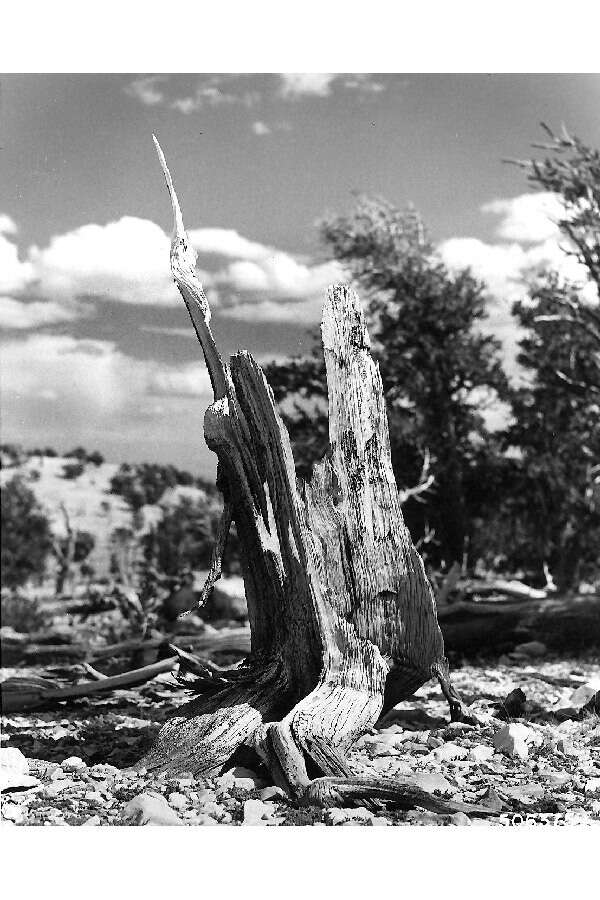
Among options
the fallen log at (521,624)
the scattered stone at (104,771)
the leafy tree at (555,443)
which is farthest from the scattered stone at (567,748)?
the leafy tree at (555,443)

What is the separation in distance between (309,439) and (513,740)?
10096 millimetres

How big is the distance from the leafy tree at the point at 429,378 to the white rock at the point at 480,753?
994cm

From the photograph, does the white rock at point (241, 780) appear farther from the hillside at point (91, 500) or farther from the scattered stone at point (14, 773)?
the hillside at point (91, 500)

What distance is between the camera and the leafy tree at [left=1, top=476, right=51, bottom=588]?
25125 mm

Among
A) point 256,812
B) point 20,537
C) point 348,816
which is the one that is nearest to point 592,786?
point 348,816

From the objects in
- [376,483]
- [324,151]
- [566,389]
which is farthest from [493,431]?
[376,483]

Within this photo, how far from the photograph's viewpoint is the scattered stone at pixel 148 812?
18.3 ft

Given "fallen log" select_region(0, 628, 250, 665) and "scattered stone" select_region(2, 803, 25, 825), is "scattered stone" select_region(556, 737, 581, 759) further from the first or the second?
"fallen log" select_region(0, 628, 250, 665)

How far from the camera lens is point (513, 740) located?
23.3 feet

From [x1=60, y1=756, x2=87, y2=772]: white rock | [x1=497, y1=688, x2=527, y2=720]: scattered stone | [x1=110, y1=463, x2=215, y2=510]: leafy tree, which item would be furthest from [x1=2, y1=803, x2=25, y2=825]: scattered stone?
[x1=110, y1=463, x2=215, y2=510]: leafy tree

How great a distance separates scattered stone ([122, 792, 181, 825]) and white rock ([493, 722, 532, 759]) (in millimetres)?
2545

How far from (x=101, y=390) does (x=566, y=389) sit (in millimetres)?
11597

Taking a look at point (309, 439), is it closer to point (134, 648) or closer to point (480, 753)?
point (134, 648)

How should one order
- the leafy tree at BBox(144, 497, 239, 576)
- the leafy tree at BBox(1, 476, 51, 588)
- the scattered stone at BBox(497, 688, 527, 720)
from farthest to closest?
the leafy tree at BBox(1, 476, 51, 588), the leafy tree at BBox(144, 497, 239, 576), the scattered stone at BBox(497, 688, 527, 720)
